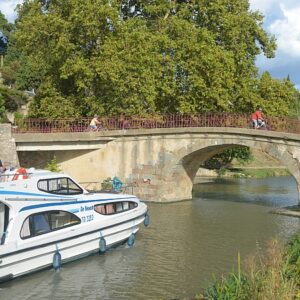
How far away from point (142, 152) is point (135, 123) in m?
1.71

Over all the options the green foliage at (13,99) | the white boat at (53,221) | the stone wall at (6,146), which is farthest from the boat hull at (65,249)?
the green foliage at (13,99)

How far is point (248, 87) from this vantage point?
111ft

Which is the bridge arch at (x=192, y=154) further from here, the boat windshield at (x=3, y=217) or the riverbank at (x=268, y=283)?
the riverbank at (x=268, y=283)

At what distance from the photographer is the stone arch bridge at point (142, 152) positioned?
27172mm

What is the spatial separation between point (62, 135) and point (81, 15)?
622 cm

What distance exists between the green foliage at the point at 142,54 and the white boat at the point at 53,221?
12.0 meters

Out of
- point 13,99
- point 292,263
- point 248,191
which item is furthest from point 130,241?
point 13,99

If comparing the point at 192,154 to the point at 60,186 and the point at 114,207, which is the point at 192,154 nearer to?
the point at 114,207

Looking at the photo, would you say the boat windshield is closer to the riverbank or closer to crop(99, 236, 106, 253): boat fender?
crop(99, 236, 106, 253): boat fender

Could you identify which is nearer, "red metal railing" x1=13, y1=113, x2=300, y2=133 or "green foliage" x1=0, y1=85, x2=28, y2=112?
"red metal railing" x1=13, y1=113, x2=300, y2=133

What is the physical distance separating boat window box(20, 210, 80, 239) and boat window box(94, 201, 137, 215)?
1142 millimetres

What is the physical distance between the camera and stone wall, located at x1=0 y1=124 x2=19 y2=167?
88.7ft

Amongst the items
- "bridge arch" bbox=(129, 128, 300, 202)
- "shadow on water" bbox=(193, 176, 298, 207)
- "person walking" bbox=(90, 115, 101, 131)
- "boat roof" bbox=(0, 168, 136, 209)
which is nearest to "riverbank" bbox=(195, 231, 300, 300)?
"boat roof" bbox=(0, 168, 136, 209)

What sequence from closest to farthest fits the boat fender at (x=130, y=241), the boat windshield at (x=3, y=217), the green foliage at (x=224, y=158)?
the boat windshield at (x=3, y=217), the boat fender at (x=130, y=241), the green foliage at (x=224, y=158)
